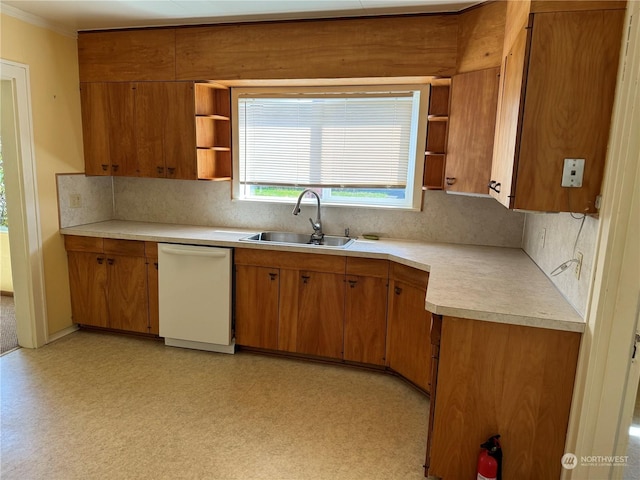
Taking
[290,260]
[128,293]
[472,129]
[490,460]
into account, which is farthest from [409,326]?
[128,293]

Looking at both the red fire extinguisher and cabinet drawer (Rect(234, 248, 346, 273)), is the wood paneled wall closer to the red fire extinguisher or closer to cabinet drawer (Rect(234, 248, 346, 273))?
cabinet drawer (Rect(234, 248, 346, 273))

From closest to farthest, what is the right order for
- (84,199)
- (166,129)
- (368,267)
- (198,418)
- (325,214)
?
1. (198,418)
2. (368,267)
3. (166,129)
4. (325,214)
5. (84,199)

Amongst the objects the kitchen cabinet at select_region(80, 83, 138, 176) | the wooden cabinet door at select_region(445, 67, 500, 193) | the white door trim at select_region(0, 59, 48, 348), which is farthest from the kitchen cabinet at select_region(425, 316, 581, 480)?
the white door trim at select_region(0, 59, 48, 348)

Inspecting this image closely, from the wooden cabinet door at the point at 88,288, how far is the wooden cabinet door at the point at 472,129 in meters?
2.88

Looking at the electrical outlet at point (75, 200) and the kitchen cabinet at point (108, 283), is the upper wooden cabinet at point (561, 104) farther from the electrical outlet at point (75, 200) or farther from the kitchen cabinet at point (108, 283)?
the electrical outlet at point (75, 200)

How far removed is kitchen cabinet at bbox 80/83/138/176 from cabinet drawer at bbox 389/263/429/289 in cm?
233

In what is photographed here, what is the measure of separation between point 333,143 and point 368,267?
115cm

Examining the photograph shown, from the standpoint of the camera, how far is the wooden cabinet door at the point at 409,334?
2.67 metres

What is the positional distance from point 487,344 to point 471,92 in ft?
5.43

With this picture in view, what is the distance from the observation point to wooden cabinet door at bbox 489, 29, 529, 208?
175 centimetres

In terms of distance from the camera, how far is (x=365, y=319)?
2.97 meters

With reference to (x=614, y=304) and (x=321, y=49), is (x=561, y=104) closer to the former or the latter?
(x=614, y=304)

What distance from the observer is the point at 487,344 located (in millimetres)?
1823

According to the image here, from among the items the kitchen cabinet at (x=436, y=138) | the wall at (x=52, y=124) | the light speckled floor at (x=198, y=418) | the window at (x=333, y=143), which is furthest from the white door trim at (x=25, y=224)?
the kitchen cabinet at (x=436, y=138)
